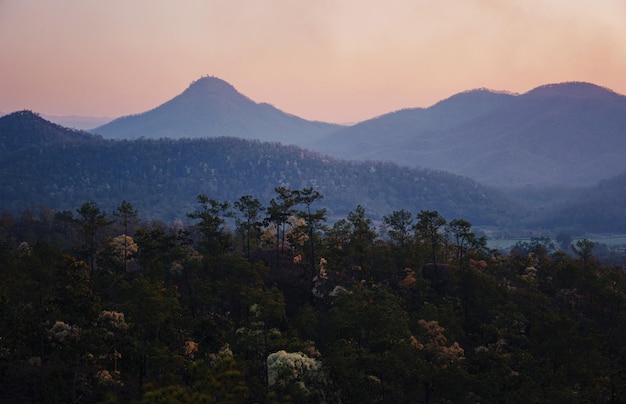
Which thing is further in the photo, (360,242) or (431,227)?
(431,227)

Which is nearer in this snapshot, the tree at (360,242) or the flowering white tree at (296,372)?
the flowering white tree at (296,372)

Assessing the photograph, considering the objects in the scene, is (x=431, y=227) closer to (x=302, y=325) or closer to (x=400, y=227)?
(x=400, y=227)

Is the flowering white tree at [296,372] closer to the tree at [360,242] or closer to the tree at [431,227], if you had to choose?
the tree at [360,242]

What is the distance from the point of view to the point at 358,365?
1874 inches

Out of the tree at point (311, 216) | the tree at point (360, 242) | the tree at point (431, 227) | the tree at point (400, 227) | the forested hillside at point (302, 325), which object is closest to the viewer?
the forested hillside at point (302, 325)

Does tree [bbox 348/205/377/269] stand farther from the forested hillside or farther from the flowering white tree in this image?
the flowering white tree

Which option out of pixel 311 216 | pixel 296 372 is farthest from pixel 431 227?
pixel 296 372

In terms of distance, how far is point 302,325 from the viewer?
61094 millimetres

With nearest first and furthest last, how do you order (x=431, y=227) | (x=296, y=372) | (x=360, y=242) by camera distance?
(x=296, y=372) → (x=360, y=242) → (x=431, y=227)

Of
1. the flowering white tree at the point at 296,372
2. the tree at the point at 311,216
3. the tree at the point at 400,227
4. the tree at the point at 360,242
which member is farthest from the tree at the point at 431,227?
the flowering white tree at the point at 296,372

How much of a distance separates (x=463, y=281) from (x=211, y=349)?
3567cm

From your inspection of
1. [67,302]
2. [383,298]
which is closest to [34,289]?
[67,302]

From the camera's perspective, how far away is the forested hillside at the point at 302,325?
43.9 metres

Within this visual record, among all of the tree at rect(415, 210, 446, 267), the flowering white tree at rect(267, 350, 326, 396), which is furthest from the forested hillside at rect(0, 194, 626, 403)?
the tree at rect(415, 210, 446, 267)
